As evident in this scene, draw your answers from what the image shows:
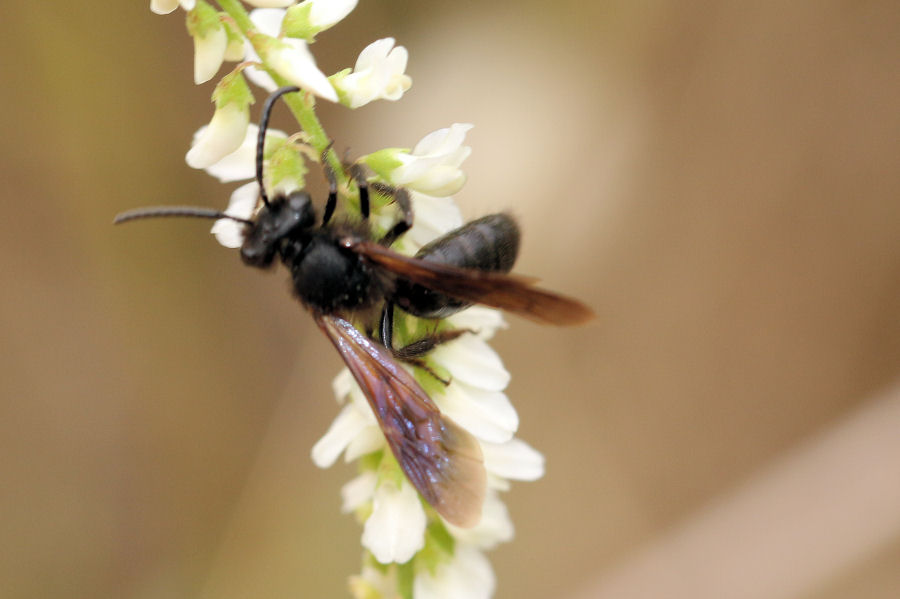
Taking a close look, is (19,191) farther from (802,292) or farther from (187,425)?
(802,292)

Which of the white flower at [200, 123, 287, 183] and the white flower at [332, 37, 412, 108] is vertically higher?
the white flower at [332, 37, 412, 108]

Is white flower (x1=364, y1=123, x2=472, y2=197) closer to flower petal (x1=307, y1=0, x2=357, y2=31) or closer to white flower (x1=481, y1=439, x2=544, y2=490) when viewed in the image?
flower petal (x1=307, y1=0, x2=357, y2=31)

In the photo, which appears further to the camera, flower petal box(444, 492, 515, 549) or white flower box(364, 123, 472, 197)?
flower petal box(444, 492, 515, 549)

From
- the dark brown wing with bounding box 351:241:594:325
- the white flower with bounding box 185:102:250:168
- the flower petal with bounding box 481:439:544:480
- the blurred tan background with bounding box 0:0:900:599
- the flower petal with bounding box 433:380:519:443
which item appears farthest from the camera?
the blurred tan background with bounding box 0:0:900:599

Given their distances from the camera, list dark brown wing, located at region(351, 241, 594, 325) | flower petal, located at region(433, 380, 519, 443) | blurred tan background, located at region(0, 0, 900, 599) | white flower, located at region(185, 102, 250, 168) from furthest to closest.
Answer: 1. blurred tan background, located at region(0, 0, 900, 599)
2. flower petal, located at region(433, 380, 519, 443)
3. white flower, located at region(185, 102, 250, 168)
4. dark brown wing, located at region(351, 241, 594, 325)

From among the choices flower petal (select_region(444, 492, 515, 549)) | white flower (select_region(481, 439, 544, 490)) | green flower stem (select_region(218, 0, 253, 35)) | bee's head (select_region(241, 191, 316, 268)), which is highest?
green flower stem (select_region(218, 0, 253, 35))

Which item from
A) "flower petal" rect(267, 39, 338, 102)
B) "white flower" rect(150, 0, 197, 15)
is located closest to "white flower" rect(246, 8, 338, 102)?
"flower petal" rect(267, 39, 338, 102)
